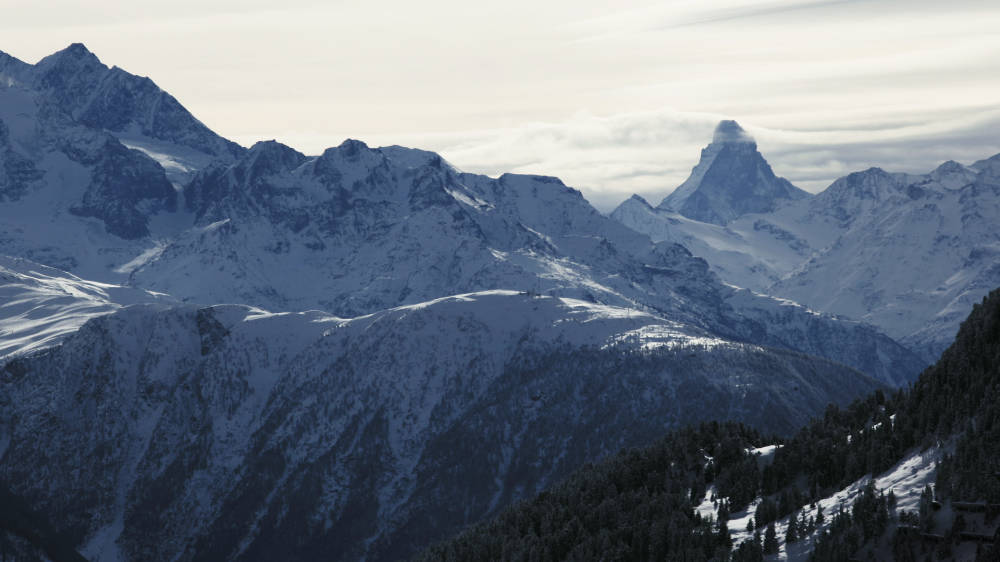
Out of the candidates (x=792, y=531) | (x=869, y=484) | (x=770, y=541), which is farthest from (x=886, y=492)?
(x=770, y=541)

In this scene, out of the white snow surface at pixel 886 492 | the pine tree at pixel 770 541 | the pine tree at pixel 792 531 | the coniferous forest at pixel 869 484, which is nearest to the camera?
the coniferous forest at pixel 869 484

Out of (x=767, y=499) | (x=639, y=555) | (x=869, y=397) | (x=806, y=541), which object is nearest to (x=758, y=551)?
(x=806, y=541)

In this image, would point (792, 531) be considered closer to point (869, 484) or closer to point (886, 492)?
point (869, 484)

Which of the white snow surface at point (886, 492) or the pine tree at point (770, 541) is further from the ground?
the white snow surface at point (886, 492)

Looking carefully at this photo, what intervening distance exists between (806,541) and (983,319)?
46659mm

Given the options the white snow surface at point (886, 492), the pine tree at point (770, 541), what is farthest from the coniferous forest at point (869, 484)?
the white snow surface at point (886, 492)

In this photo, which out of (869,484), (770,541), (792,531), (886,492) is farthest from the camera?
(770,541)

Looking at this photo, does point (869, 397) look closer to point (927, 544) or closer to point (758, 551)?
point (758, 551)

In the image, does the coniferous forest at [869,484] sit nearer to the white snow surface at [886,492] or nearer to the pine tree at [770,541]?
the pine tree at [770,541]

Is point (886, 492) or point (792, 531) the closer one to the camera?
point (886, 492)

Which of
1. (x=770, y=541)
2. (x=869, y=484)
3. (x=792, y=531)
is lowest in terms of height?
(x=770, y=541)

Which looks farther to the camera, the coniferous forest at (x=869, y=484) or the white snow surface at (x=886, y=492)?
the white snow surface at (x=886, y=492)

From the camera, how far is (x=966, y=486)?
12638cm

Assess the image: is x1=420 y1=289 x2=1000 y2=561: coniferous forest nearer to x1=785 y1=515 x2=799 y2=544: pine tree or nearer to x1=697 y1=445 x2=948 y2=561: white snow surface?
x1=785 y1=515 x2=799 y2=544: pine tree
